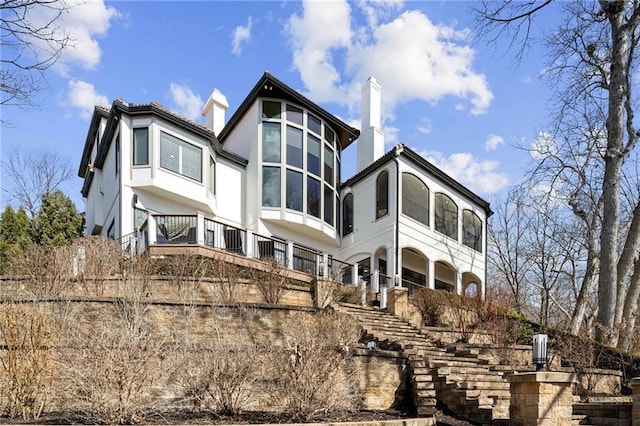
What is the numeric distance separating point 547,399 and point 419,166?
1379 cm

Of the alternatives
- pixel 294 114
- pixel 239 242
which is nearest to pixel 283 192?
pixel 294 114

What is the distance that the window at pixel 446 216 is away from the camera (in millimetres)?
21016

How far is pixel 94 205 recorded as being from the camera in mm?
19844

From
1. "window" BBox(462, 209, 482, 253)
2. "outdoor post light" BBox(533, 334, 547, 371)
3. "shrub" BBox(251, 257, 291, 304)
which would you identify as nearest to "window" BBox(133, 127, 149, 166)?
"shrub" BBox(251, 257, 291, 304)

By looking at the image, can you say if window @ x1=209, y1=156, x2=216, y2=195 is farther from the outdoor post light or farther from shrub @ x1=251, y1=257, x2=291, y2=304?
the outdoor post light

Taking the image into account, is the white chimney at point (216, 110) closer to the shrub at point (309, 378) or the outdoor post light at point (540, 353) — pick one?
the shrub at point (309, 378)

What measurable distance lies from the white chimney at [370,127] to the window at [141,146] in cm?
1039

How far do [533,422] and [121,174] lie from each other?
1326cm

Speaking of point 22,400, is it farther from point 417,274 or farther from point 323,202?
point 417,274

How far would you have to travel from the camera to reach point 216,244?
48.7 feet

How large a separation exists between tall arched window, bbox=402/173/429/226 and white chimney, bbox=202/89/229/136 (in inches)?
356

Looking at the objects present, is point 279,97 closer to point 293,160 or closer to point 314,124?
point 314,124

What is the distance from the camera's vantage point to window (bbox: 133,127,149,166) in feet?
50.6

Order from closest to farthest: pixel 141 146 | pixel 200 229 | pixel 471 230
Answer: pixel 200 229 → pixel 141 146 → pixel 471 230
